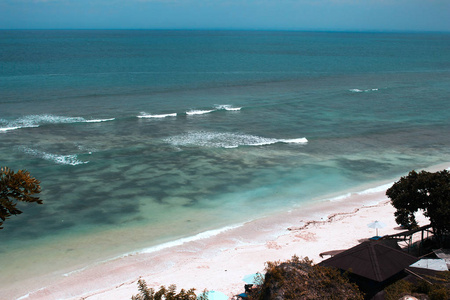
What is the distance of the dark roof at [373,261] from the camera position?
15.2m

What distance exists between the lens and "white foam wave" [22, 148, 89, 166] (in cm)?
3338

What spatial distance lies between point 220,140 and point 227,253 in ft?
65.5

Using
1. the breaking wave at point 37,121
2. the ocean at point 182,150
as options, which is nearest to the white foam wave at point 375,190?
the ocean at point 182,150

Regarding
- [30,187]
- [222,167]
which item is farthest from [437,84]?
[30,187]

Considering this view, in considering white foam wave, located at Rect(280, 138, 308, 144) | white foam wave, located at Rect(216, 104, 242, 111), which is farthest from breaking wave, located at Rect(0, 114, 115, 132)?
white foam wave, located at Rect(280, 138, 308, 144)

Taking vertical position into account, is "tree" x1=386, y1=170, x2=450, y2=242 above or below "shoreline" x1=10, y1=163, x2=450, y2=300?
above

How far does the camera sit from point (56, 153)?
3553 centimetres

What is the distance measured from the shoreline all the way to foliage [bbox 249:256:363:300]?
4.84 meters

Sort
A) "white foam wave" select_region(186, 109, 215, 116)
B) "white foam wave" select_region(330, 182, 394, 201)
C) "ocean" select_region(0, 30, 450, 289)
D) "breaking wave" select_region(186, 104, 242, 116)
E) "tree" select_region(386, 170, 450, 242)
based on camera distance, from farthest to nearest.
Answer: "breaking wave" select_region(186, 104, 242, 116)
"white foam wave" select_region(186, 109, 215, 116)
"white foam wave" select_region(330, 182, 394, 201)
"ocean" select_region(0, 30, 450, 289)
"tree" select_region(386, 170, 450, 242)

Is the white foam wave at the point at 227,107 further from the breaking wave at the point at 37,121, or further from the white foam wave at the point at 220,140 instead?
the breaking wave at the point at 37,121

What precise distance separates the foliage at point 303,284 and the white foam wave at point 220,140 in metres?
25.4

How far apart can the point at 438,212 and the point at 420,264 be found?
3.03m

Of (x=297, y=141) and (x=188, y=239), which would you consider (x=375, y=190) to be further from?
(x=188, y=239)

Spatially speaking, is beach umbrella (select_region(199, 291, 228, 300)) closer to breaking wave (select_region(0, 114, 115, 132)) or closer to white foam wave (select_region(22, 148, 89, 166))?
white foam wave (select_region(22, 148, 89, 166))
